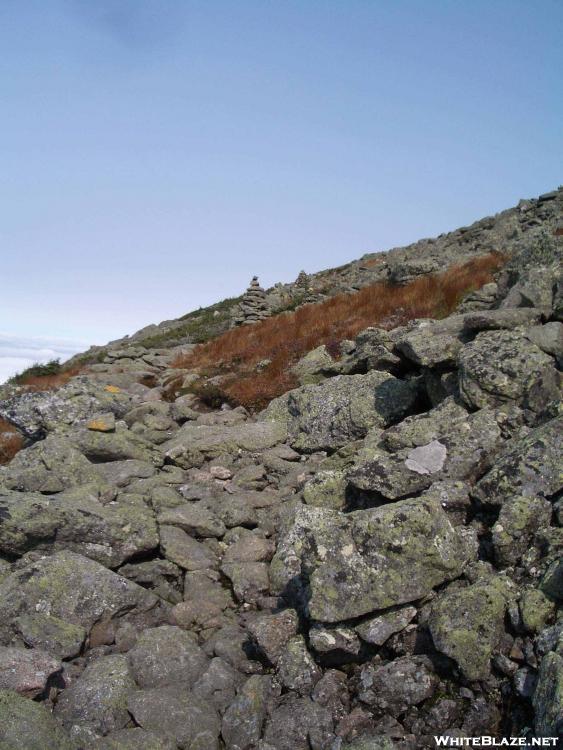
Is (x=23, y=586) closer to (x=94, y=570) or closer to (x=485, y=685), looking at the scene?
(x=94, y=570)

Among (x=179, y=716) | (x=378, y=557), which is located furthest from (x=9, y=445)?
(x=378, y=557)

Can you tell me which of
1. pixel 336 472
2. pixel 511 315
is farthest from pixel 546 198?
pixel 336 472

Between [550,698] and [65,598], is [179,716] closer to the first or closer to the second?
[65,598]

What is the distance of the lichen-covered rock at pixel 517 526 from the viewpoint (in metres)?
6.23

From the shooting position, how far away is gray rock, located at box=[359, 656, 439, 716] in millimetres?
5199

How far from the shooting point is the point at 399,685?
5289 mm

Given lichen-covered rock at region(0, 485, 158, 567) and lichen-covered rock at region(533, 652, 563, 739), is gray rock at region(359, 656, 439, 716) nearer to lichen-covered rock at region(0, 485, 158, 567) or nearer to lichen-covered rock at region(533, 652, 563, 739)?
lichen-covered rock at region(533, 652, 563, 739)

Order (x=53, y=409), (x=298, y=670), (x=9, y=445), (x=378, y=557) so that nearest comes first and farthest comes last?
1. (x=298, y=670)
2. (x=378, y=557)
3. (x=53, y=409)
4. (x=9, y=445)

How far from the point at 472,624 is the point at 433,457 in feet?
9.28

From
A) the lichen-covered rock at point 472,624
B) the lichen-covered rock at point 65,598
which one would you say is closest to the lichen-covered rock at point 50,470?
the lichen-covered rock at point 65,598

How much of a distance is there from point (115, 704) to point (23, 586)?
2.16 meters

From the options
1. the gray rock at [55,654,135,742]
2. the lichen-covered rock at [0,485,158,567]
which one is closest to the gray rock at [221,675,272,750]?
the gray rock at [55,654,135,742]

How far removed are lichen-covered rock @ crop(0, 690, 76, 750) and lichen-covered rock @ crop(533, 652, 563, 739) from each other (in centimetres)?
399

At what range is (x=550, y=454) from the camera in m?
6.85
